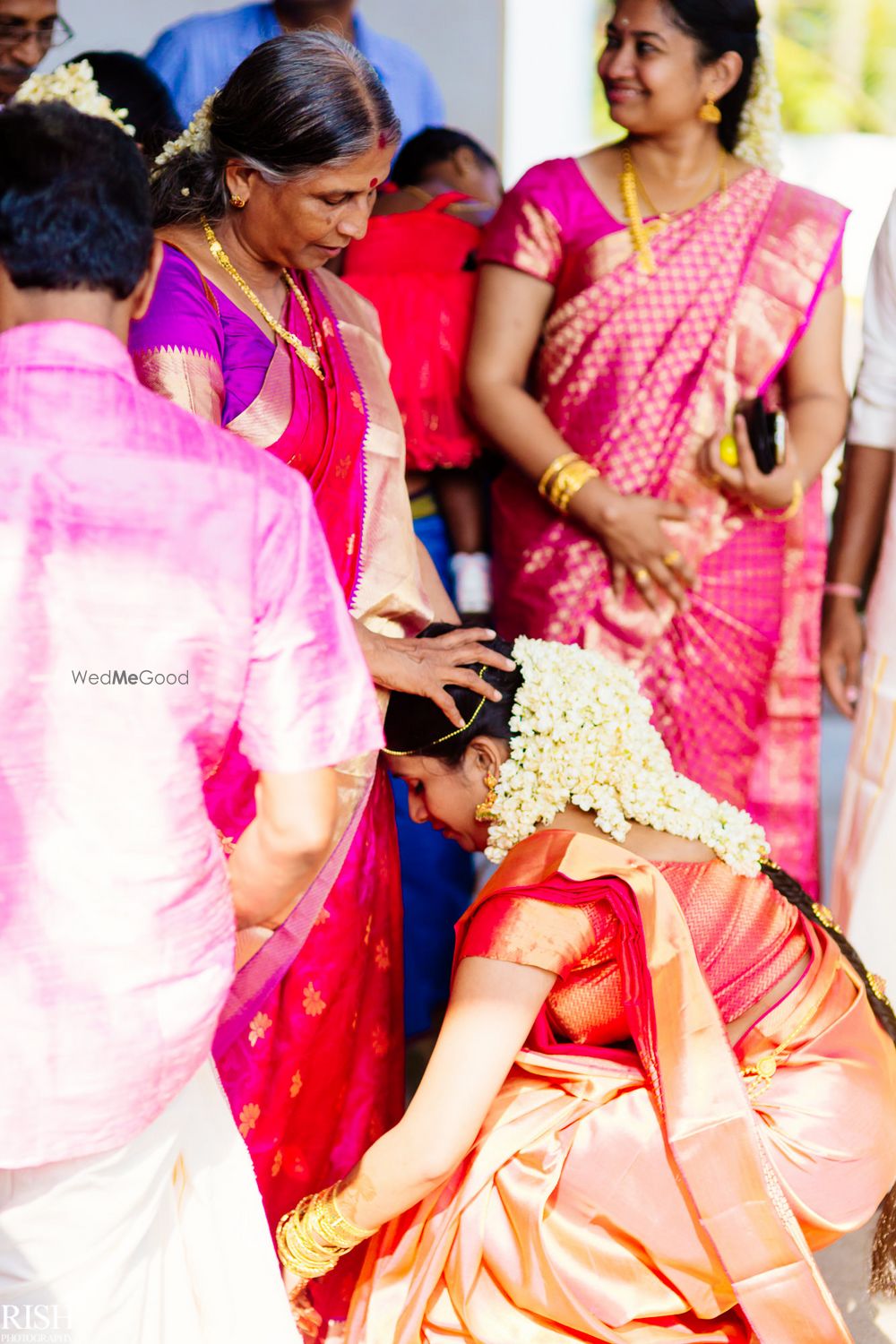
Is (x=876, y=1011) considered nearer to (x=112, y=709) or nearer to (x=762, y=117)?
(x=112, y=709)

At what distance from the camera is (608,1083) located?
1.91m

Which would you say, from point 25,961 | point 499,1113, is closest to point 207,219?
point 25,961

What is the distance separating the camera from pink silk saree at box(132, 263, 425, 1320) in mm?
1896

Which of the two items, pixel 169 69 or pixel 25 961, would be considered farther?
pixel 169 69

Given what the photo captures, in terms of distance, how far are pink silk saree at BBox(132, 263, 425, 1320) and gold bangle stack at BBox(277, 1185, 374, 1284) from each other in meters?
0.20

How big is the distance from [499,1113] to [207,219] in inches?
47.5

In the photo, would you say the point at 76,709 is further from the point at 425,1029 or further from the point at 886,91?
the point at 886,91

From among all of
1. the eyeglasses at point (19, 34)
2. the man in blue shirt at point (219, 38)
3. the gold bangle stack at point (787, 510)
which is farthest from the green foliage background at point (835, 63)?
the eyeglasses at point (19, 34)

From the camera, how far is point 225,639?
1.28m
